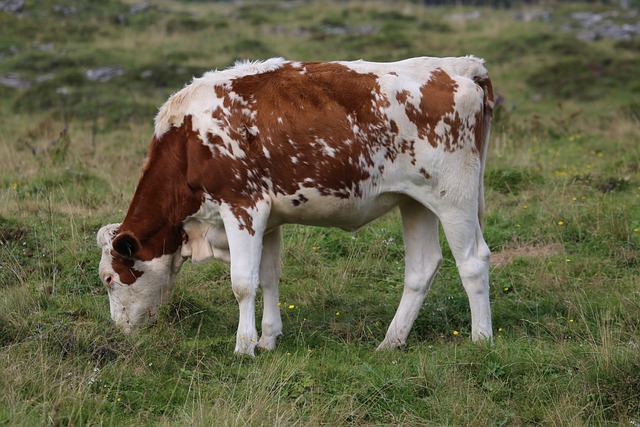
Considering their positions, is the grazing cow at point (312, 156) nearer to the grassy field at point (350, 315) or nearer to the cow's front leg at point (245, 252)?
the cow's front leg at point (245, 252)

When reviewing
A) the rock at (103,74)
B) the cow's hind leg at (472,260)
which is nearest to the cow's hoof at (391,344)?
the cow's hind leg at (472,260)

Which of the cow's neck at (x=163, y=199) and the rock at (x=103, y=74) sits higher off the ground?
the cow's neck at (x=163, y=199)

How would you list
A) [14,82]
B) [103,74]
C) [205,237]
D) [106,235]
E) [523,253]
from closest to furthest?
1. [205,237]
2. [106,235]
3. [523,253]
4. [14,82]
5. [103,74]

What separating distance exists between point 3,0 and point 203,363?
3198cm

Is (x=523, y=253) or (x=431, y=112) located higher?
(x=431, y=112)

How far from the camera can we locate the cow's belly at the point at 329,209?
6508 millimetres

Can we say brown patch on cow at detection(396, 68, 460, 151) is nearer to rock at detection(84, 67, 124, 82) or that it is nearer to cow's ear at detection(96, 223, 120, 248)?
cow's ear at detection(96, 223, 120, 248)

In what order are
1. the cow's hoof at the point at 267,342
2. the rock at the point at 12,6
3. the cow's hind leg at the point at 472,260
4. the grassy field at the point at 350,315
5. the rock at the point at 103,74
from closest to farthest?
the grassy field at the point at 350,315 < the cow's hind leg at the point at 472,260 < the cow's hoof at the point at 267,342 < the rock at the point at 103,74 < the rock at the point at 12,6

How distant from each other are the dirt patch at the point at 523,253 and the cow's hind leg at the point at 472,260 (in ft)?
6.14

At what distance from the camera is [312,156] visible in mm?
6438

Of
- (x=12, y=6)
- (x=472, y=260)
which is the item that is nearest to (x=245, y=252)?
(x=472, y=260)

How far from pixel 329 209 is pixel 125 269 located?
176 centimetres

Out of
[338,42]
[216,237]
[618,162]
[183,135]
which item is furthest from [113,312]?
[338,42]

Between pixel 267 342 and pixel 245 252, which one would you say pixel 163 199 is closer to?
pixel 245 252
